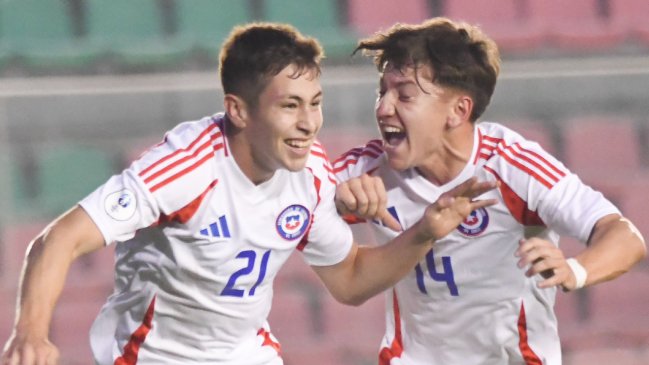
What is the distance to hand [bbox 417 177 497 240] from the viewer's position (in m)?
2.63

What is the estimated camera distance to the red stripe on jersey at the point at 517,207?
109 inches

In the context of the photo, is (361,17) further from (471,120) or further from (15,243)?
(471,120)

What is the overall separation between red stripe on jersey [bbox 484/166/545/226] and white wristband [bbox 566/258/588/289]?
1.00ft

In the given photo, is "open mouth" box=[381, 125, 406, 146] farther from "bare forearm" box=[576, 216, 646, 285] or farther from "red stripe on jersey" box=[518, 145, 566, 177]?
"bare forearm" box=[576, 216, 646, 285]

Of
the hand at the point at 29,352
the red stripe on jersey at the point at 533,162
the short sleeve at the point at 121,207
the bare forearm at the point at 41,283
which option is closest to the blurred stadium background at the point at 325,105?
the red stripe on jersey at the point at 533,162

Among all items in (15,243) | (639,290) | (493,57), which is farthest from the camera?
(639,290)

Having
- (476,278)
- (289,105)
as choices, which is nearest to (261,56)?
(289,105)

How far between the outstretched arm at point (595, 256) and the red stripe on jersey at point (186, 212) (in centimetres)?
67

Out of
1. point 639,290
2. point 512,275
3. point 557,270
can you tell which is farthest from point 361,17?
point 557,270

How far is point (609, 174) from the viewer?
4859 mm

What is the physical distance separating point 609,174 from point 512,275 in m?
2.08

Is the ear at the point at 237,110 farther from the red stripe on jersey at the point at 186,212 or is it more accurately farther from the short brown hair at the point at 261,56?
the red stripe on jersey at the point at 186,212

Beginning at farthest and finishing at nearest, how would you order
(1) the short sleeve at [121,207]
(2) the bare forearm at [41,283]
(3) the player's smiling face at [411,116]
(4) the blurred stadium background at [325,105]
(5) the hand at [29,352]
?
(4) the blurred stadium background at [325,105] < (3) the player's smiling face at [411,116] < (1) the short sleeve at [121,207] < (2) the bare forearm at [41,283] < (5) the hand at [29,352]

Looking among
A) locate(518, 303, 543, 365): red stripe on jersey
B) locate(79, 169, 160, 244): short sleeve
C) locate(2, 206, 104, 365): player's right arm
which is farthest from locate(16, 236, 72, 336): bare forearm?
locate(518, 303, 543, 365): red stripe on jersey
